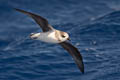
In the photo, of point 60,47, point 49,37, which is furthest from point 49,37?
point 60,47

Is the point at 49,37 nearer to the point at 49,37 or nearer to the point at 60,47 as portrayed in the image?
the point at 49,37

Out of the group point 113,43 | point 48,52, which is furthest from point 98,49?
point 48,52

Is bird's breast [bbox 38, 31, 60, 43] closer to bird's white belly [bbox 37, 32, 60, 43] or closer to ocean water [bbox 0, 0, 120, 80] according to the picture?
bird's white belly [bbox 37, 32, 60, 43]

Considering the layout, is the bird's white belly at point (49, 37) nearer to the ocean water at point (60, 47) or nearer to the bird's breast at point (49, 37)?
the bird's breast at point (49, 37)

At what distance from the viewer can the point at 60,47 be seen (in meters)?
14.4

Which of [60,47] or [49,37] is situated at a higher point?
[60,47]

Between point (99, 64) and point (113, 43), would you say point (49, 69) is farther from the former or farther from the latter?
point (113, 43)

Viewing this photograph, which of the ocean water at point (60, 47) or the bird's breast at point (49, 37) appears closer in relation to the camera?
the bird's breast at point (49, 37)

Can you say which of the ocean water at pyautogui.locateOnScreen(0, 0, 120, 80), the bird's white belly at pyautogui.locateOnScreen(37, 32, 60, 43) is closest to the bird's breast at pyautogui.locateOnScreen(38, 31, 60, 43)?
the bird's white belly at pyautogui.locateOnScreen(37, 32, 60, 43)

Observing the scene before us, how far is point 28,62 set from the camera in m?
13.3

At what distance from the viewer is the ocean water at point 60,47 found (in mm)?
12414

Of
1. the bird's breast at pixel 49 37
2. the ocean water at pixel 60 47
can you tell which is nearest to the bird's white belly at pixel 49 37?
the bird's breast at pixel 49 37

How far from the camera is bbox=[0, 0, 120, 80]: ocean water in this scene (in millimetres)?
12414

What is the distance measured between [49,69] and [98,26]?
13.8 feet
